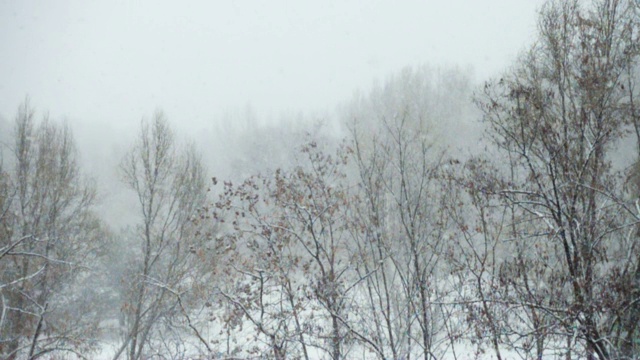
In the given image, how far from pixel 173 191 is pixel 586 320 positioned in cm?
1136

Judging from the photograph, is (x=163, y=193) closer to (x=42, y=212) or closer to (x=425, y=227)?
(x=42, y=212)

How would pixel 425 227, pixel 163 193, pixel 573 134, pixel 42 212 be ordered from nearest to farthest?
pixel 573 134 < pixel 425 227 < pixel 42 212 < pixel 163 193

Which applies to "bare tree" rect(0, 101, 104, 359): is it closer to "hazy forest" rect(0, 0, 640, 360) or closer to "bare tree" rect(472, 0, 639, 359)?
"hazy forest" rect(0, 0, 640, 360)

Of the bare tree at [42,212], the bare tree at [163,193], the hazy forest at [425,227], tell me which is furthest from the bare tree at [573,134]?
the bare tree at [42,212]

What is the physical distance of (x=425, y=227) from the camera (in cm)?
675

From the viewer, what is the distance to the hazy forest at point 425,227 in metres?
5.34

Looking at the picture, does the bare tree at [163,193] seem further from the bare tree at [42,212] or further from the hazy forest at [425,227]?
the bare tree at [42,212]

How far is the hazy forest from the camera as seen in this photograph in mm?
5344

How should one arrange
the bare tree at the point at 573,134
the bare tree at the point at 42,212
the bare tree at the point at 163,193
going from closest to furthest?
1. the bare tree at the point at 573,134
2. the bare tree at the point at 42,212
3. the bare tree at the point at 163,193

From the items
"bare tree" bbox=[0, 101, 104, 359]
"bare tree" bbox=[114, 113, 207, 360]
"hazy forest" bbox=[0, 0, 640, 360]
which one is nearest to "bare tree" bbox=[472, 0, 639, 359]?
"hazy forest" bbox=[0, 0, 640, 360]

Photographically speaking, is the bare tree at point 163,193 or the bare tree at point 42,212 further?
the bare tree at point 163,193

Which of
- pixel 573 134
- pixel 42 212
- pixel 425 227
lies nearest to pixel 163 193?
pixel 42 212

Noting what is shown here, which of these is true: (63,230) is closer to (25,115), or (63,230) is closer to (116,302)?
(25,115)

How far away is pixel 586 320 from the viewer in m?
4.77
